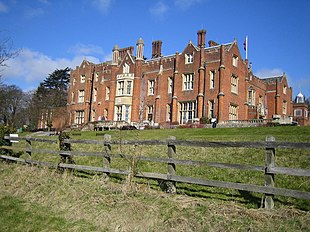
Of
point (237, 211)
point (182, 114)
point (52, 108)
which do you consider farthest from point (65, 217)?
point (52, 108)

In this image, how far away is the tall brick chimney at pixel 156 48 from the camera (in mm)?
44250

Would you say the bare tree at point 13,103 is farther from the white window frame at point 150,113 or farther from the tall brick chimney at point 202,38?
the tall brick chimney at point 202,38

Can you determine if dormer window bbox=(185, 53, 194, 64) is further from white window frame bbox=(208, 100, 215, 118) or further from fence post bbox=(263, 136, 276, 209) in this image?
fence post bbox=(263, 136, 276, 209)

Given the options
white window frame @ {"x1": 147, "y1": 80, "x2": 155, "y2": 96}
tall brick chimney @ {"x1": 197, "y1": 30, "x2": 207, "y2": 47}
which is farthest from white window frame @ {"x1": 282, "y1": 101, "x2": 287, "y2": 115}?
white window frame @ {"x1": 147, "y1": 80, "x2": 155, "y2": 96}

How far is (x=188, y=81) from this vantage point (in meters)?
36.2

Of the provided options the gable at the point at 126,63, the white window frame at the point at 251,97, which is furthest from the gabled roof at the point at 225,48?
the gable at the point at 126,63

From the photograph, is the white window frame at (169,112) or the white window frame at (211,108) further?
the white window frame at (169,112)

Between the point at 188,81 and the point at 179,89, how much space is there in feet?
→ 4.99

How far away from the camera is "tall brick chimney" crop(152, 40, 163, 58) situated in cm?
4425

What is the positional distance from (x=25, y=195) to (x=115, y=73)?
37210 mm

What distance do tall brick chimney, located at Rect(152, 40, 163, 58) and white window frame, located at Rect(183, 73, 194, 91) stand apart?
9414 millimetres

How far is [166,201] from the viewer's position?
22.2 ft

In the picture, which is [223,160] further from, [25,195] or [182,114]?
[182,114]

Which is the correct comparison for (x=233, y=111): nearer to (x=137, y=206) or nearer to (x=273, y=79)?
(x=273, y=79)
